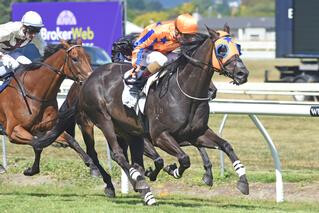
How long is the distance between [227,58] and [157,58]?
2.88ft

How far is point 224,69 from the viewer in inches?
336

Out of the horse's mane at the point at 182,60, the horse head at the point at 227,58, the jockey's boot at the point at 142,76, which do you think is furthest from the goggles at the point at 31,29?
the horse head at the point at 227,58

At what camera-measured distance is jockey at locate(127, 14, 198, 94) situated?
9094mm

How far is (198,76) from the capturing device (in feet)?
28.9

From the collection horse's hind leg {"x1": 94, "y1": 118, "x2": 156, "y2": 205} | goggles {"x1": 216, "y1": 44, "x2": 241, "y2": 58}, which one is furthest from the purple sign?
goggles {"x1": 216, "y1": 44, "x2": 241, "y2": 58}

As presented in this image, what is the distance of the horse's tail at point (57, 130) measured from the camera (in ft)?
33.0

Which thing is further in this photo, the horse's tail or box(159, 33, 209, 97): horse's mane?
the horse's tail

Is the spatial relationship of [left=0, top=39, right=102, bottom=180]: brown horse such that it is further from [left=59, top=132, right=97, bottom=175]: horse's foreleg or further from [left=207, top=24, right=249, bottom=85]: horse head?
[left=207, top=24, right=249, bottom=85]: horse head

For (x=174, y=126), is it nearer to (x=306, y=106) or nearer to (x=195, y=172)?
(x=306, y=106)

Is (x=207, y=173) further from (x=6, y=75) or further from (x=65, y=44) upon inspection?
(x=6, y=75)

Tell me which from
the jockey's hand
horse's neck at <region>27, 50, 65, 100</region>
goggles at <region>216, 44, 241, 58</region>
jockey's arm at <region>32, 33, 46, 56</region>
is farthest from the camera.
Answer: jockey's arm at <region>32, 33, 46, 56</region>

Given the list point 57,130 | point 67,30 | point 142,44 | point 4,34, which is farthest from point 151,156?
point 67,30

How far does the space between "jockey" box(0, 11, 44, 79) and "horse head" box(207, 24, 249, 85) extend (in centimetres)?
251

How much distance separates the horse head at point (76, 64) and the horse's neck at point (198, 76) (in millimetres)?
1599
